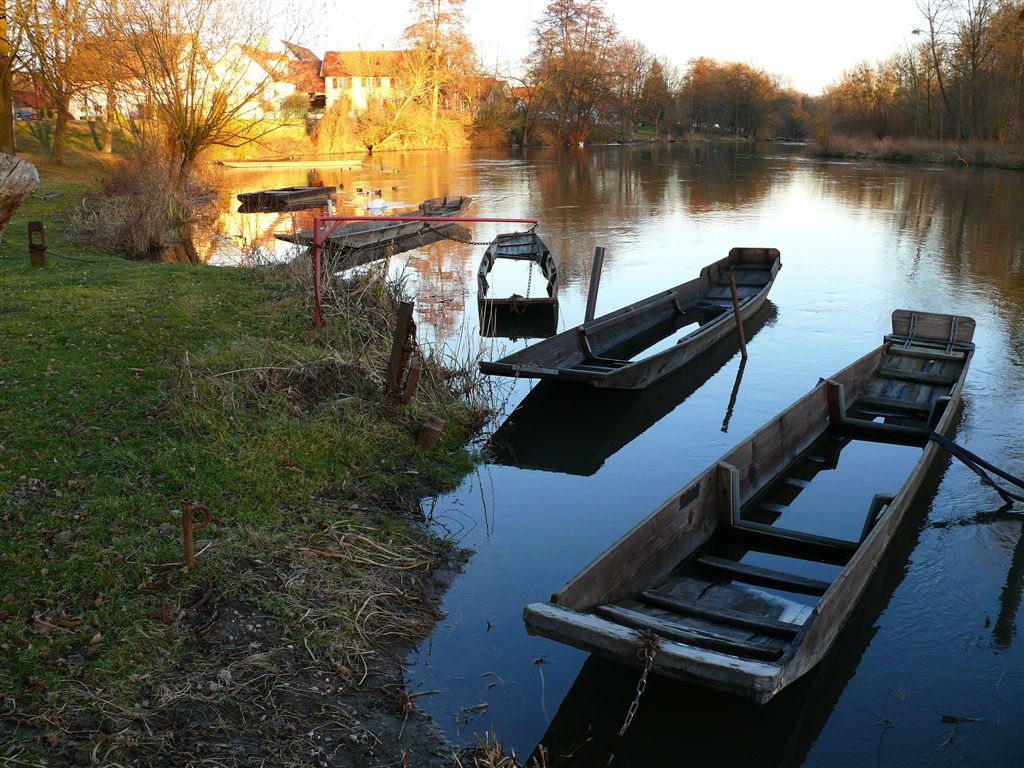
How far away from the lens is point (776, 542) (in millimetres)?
6270

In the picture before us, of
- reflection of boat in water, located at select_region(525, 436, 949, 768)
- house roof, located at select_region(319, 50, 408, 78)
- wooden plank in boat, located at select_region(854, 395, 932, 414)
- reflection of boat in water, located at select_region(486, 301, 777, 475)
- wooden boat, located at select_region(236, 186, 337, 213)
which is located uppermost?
house roof, located at select_region(319, 50, 408, 78)

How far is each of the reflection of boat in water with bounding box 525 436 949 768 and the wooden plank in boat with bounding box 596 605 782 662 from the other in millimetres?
408

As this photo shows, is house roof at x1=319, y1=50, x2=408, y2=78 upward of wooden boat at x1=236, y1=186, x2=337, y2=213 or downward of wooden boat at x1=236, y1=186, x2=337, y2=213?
upward

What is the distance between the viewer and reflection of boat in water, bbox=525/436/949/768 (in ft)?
14.6

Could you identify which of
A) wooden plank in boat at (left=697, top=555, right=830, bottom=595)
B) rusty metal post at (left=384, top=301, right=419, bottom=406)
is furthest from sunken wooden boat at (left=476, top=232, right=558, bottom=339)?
wooden plank in boat at (left=697, top=555, right=830, bottom=595)

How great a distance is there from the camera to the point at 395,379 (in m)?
8.20

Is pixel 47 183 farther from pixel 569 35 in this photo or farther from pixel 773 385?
pixel 569 35

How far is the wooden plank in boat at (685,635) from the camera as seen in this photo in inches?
179

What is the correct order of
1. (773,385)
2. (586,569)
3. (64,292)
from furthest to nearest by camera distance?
(773,385), (64,292), (586,569)

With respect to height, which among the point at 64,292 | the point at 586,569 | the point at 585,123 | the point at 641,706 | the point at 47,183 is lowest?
the point at 641,706

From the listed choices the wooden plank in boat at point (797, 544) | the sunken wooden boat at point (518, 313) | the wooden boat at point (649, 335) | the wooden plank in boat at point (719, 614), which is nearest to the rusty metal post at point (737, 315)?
the wooden boat at point (649, 335)

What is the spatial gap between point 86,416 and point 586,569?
4.26 m

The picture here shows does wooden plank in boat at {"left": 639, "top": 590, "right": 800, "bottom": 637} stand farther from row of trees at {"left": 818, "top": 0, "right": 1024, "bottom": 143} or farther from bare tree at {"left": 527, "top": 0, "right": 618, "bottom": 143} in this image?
bare tree at {"left": 527, "top": 0, "right": 618, "bottom": 143}

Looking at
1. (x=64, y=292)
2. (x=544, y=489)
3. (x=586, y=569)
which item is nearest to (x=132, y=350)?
(x=64, y=292)
